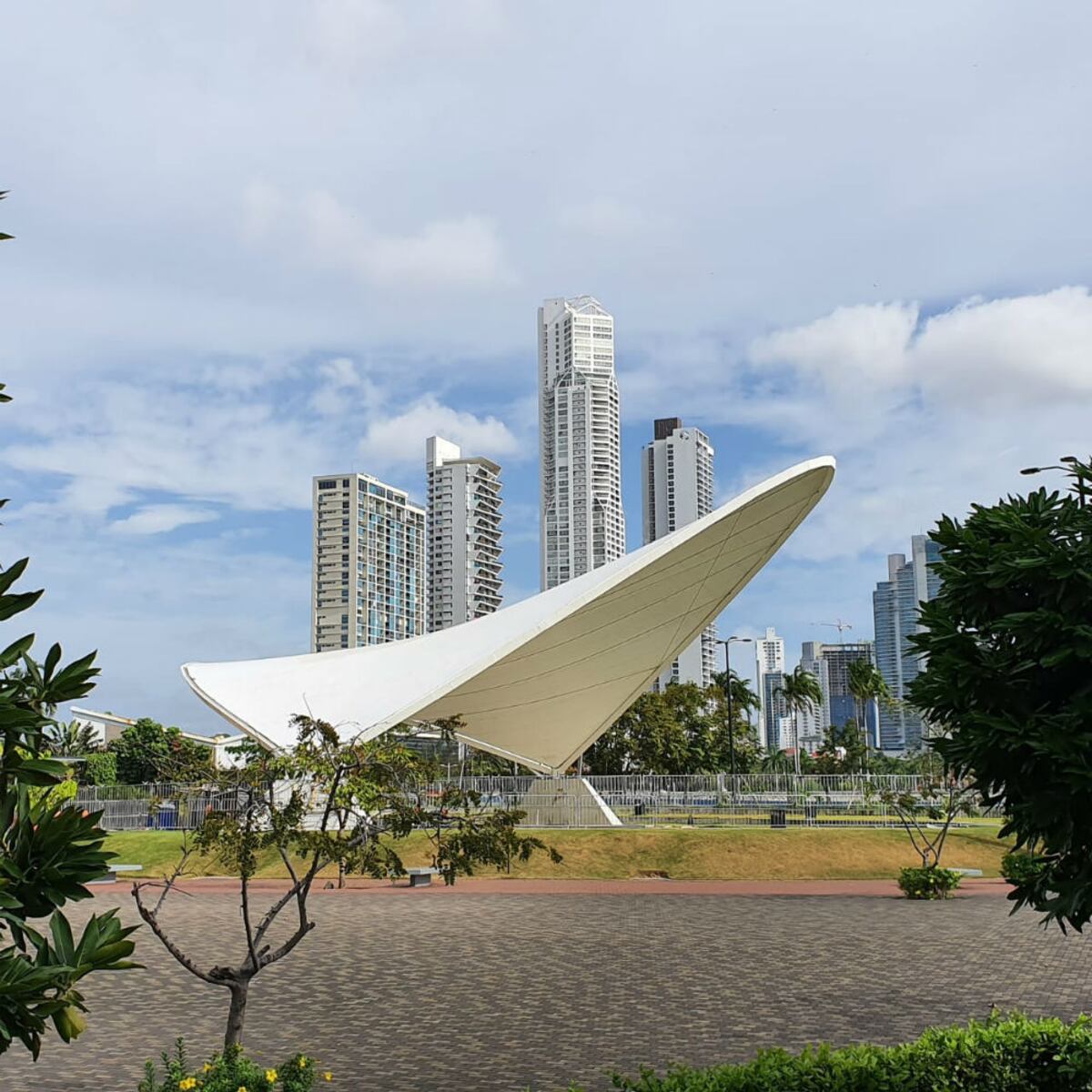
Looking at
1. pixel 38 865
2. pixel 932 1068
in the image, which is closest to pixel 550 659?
pixel 932 1068

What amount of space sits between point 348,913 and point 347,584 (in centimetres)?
12381

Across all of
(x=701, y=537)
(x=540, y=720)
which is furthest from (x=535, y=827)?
(x=701, y=537)

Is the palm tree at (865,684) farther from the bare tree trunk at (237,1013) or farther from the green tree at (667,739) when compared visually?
the bare tree trunk at (237,1013)

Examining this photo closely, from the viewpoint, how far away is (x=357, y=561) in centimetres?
14150

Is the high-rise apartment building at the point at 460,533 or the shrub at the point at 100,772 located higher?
the high-rise apartment building at the point at 460,533

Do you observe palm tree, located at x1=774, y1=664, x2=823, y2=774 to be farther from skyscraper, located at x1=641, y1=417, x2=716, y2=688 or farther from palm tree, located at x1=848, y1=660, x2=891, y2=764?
skyscraper, located at x1=641, y1=417, x2=716, y2=688

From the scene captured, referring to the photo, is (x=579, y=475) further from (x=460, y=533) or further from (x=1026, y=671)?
(x=1026, y=671)

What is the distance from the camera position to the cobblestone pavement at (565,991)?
9.20 metres

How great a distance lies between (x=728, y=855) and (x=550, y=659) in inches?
256

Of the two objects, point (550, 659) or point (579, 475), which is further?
point (579, 475)

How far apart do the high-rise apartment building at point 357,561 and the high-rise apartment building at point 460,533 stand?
175 inches

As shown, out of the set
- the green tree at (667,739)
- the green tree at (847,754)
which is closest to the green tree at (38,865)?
the green tree at (667,739)

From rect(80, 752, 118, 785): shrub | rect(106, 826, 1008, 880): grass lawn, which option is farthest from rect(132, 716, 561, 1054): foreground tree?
rect(80, 752, 118, 785): shrub

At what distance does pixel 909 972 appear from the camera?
41.5 ft
